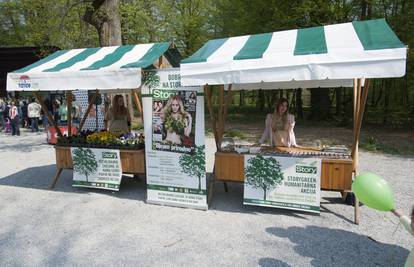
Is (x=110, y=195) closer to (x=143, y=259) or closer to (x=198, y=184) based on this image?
(x=198, y=184)

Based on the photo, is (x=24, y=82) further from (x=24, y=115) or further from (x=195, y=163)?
(x=24, y=115)

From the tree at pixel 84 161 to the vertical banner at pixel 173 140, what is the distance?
3.88 ft

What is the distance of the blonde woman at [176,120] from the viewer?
16.5 ft

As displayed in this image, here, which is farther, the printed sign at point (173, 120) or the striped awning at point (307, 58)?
the printed sign at point (173, 120)

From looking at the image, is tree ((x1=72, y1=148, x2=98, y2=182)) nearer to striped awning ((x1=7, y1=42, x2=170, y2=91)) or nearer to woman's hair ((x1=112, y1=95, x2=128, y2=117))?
striped awning ((x1=7, y1=42, x2=170, y2=91))

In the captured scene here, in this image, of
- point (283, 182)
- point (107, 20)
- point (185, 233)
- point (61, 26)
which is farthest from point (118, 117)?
point (61, 26)

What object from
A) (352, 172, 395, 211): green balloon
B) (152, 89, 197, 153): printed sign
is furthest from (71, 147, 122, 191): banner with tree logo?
(352, 172, 395, 211): green balloon

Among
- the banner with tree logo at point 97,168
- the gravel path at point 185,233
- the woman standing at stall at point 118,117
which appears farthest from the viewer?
the woman standing at stall at point 118,117

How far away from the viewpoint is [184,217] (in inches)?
189

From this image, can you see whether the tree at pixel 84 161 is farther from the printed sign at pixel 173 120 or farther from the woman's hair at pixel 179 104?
the woman's hair at pixel 179 104

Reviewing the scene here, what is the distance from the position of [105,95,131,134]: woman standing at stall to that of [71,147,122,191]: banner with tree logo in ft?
4.15

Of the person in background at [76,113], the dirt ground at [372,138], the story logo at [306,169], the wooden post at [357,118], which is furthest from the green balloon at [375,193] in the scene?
the person in background at [76,113]

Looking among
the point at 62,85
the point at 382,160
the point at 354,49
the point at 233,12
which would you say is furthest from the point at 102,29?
the point at 233,12

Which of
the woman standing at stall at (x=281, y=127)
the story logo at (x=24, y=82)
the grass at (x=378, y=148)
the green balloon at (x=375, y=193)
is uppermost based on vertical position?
the story logo at (x=24, y=82)
